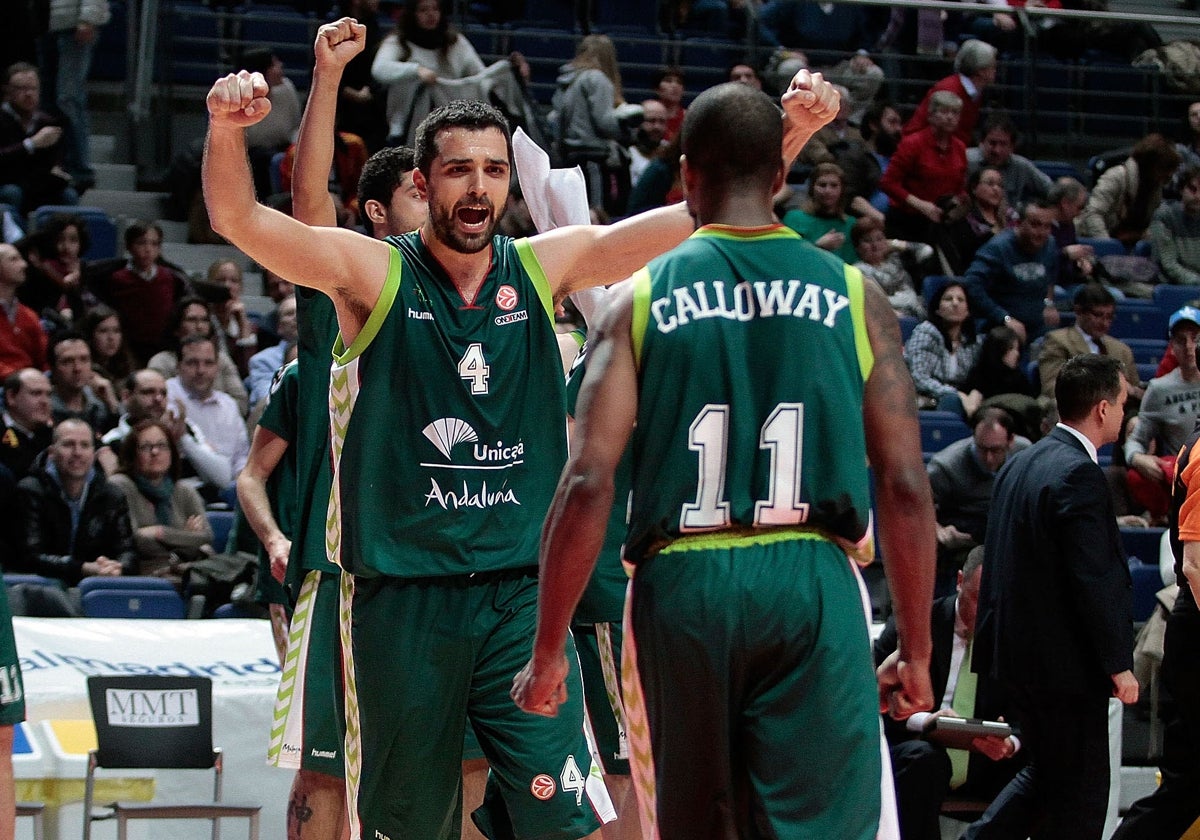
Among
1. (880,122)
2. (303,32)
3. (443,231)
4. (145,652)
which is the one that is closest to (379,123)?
(303,32)

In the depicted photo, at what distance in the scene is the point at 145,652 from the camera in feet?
26.7

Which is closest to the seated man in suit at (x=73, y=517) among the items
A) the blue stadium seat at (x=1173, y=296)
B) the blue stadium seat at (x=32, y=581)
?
the blue stadium seat at (x=32, y=581)

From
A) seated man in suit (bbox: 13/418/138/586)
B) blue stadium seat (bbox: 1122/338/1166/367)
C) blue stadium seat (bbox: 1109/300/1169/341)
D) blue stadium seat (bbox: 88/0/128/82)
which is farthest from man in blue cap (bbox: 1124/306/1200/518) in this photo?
blue stadium seat (bbox: 88/0/128/82)

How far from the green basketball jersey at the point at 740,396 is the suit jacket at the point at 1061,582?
3460mm

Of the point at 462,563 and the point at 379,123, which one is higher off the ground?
the point at 379,123

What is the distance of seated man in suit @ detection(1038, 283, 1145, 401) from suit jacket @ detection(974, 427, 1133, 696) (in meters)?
5.69

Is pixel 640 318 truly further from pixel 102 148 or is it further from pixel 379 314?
pixel 102 148

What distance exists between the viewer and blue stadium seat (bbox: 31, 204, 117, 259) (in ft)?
41.4

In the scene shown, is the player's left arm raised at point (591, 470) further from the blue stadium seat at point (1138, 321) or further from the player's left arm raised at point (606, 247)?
the blue stadium seat at point (1138, 321)

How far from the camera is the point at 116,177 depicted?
14.2 metres

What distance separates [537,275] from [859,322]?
1.46 metres

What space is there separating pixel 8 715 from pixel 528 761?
1.51 meters

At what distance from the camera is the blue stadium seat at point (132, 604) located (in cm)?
875

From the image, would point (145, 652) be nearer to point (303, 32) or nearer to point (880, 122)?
point (303, 32)
